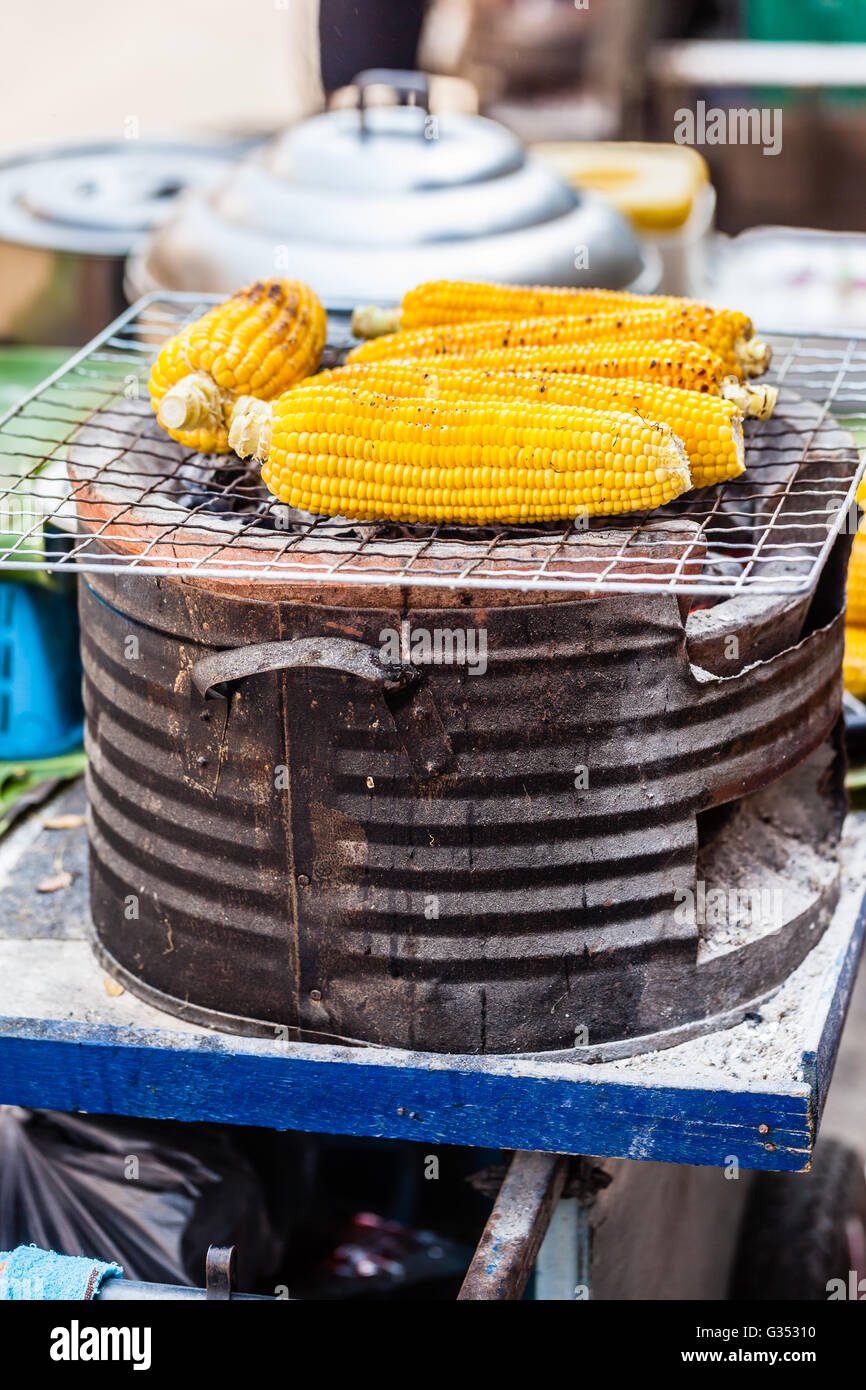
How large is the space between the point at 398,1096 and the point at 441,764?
57 cm

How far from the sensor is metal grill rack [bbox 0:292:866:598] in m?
2.17

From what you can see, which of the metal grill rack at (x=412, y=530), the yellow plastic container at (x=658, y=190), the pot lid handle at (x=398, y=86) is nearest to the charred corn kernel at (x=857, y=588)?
the metal grill rack at (x=412, y=530)

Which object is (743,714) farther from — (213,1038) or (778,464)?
(213,1038)

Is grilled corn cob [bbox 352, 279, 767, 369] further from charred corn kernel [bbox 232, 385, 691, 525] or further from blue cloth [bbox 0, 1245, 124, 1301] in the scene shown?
blue cloth [bbox 0, 1245, 124, 1301]

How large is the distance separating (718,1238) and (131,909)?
1830 millimetres

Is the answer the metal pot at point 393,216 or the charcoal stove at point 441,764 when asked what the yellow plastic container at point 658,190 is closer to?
the metal pot at point 393,216

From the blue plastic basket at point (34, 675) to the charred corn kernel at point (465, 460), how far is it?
69.2 inches

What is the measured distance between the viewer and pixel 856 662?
4156 millimetres

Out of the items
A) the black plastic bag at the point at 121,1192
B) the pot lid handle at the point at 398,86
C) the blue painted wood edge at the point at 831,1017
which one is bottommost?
the black plastic bag at the point at 121,1192

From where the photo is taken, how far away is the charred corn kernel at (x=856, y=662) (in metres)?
4.15

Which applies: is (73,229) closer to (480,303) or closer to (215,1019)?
(480,303)

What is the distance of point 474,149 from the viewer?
407 centimetres

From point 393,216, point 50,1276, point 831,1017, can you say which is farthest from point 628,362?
point 50,1276

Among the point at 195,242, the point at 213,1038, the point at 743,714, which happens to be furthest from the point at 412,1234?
the point at 195,242
